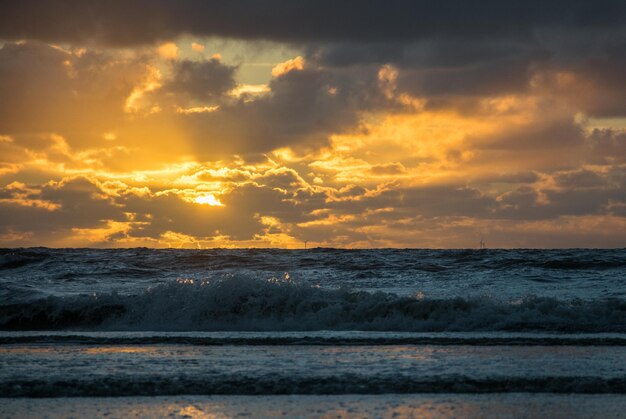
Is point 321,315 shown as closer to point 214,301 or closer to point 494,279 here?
point 214,301

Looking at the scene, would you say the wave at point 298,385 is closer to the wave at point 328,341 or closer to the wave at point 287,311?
the wave at point 328,341

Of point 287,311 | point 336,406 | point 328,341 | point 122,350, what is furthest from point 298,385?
point 287,311

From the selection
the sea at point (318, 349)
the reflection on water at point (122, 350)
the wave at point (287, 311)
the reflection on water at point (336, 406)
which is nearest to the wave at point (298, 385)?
the sea at point (318, 349)

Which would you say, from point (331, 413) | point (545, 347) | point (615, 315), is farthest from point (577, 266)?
point (331, 413)

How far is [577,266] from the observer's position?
112ft

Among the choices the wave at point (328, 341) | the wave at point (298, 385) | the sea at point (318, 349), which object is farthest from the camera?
the wave at point (328, 341)

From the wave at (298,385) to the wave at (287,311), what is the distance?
27.1 ft

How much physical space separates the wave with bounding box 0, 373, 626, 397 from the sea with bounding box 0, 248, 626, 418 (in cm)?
3

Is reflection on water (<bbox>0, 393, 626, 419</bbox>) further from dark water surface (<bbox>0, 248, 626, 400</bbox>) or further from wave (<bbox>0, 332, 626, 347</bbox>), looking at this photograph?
wave (<bbox>0, 332, 626, 347</bbox>)

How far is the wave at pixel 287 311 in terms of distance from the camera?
19.7m

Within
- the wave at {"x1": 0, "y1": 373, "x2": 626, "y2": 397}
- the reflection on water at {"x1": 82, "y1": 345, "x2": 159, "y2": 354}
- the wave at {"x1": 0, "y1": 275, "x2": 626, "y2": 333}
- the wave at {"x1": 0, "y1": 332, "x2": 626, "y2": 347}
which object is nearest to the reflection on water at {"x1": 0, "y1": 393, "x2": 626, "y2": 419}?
the wave at {"x1": 0, "y1": 373, "x2": 626, "y2": 397}

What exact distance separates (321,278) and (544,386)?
21.9 metres

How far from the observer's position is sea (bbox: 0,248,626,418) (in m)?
9.70

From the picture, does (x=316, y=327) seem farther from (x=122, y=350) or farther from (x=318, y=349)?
(x=122, y=350)
